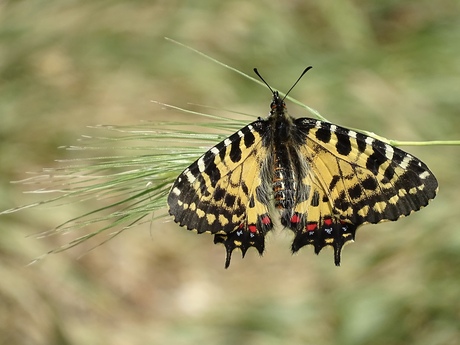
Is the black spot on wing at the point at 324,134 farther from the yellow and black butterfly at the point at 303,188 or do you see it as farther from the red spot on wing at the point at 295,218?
the red spot on wing at the point at 295,218

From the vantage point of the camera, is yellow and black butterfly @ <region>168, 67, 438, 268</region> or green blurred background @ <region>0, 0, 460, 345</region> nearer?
yellow and black butterfly @ <region>168, 67, 438, 268</region>

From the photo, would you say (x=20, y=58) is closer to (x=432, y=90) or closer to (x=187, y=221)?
(x=432, y=90)

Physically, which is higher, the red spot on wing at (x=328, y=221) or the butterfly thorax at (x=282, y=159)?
the butterfly thorax at (x=282, y=159)

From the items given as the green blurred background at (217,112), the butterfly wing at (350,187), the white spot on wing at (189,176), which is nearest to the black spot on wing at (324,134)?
the butterfly wing at (350,187)

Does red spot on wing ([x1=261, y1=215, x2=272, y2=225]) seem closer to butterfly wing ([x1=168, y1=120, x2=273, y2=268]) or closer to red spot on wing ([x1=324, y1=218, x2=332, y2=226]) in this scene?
butterfly wing ([x1=168, y1=120, x2=273, y2=268])

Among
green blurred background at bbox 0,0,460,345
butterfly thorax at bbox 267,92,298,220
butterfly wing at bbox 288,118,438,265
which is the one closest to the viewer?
butterfly wing at bbox 288,118,438,265

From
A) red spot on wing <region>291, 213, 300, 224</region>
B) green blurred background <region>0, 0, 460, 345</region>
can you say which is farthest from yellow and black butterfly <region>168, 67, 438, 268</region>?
green blurred background <region>0, 0, 460, 345</region>

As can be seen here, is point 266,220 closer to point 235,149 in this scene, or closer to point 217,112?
point 235,149
